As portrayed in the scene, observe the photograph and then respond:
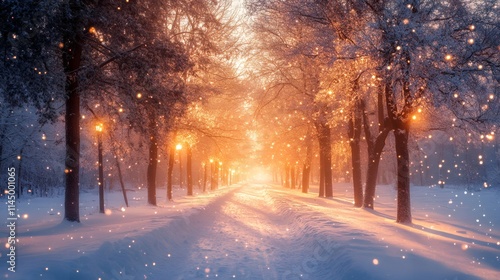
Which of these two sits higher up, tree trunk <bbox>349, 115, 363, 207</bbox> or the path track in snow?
tree trunk <bbox>349, 115, 363, 207</bbox>

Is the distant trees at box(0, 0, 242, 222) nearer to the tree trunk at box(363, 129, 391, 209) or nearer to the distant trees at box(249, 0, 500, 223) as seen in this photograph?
the distant trees at box(249, 0, 500, 223)

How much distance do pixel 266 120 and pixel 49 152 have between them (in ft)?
76.9

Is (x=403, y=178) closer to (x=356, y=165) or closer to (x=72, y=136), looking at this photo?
(x=356, y=165)

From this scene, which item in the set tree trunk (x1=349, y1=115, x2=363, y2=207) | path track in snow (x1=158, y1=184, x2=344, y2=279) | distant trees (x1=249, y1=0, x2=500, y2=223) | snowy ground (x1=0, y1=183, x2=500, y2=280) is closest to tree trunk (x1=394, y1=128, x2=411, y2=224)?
distant trees (x1=249, y1=0, x2=500, y2=223)

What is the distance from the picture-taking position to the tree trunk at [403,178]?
13338 mm

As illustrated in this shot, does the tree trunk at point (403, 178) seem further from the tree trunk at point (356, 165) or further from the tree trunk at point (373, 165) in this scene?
the tree trunk at point (356, 165)

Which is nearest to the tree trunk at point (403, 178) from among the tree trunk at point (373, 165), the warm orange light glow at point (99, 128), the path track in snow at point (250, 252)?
the tree trunk at point (373, 165)

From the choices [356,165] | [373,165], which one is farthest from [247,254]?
[356,165]

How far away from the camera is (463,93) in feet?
33.8

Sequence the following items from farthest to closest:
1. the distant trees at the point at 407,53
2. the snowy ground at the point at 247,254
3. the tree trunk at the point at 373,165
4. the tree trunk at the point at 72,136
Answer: the tree trunk at the point at 373,165
the tree trunk at the point at 72,136
the distant trees at the point at 407,53
the snowy ground at the point at 247,254

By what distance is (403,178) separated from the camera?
526 inches

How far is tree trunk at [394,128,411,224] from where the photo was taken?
1334cm

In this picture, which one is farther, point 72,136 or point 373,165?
point 373,165

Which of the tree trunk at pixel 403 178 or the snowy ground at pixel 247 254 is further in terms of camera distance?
the tree trunk at pixel 403 178
